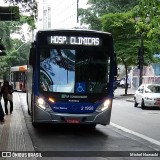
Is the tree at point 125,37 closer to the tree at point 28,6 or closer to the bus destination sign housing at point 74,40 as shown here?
the bus destination sign housing at point 74,40

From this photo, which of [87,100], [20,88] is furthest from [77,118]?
[20,88]

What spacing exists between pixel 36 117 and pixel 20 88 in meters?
37.7

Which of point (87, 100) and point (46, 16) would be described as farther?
point (46, 16)

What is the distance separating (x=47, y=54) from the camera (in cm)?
1370

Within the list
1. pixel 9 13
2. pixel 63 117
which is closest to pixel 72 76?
pixel 63 117

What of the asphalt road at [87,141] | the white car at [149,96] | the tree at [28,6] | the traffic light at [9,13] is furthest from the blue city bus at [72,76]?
the white car at [149,96]

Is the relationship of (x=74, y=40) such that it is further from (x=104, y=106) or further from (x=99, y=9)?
(x=99, y=9)

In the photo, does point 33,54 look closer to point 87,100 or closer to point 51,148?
point 87,100

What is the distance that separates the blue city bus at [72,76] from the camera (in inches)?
527

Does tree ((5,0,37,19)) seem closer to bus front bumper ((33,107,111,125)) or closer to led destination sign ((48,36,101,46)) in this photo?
led destination sign ((48,36,101,46))

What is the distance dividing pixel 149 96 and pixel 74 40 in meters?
14.5

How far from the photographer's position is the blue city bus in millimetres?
13383

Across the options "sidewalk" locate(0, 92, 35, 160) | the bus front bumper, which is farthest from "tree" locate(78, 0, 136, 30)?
the bus front bumper

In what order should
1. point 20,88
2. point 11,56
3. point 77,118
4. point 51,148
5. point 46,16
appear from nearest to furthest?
1. point 51,148
2. point 77,118
3. point 20,88
4. point 11,56
5. point 46,16
